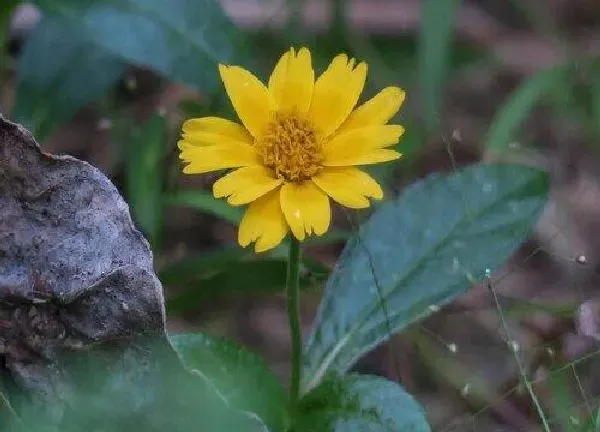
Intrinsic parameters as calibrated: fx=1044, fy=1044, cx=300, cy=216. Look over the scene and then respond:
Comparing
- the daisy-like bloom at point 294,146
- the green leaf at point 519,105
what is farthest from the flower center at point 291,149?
the green leaf at point 519,105

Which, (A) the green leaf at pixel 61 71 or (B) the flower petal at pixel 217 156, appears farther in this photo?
(A) the green leaf at pixel 61 71

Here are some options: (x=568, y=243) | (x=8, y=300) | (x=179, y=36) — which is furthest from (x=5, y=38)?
(x=568, y=243)

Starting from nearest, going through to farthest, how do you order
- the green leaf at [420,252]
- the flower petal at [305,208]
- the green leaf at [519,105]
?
the flower petal at [305,208] → the green leaf at [420,252] → the green leaf at [519,105]

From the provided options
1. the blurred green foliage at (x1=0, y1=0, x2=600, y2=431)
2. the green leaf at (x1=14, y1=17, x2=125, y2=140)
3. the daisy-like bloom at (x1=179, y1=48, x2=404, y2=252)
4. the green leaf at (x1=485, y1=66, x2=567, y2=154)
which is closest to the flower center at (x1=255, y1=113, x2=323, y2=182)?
the daisy-like bloom at (x1=179, y1=48, x2=404, y2=252)

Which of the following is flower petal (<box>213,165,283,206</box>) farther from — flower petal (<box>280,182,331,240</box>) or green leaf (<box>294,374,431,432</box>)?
green leaf (<box>294,374,431,432</box>)

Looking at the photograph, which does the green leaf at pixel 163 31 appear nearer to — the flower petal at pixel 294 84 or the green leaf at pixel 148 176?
the green leaf at pixel 148 176

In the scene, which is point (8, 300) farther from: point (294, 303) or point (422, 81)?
point (422, 81)
